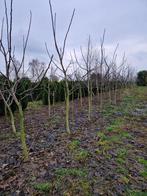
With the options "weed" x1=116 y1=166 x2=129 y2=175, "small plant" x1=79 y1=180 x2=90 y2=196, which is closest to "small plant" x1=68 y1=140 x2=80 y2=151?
"weed" x1=116 y1=166 x2=129 y2=175

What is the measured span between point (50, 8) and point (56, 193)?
168 inches

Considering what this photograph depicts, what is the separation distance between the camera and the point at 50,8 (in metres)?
5.27

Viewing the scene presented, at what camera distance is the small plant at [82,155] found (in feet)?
13.8

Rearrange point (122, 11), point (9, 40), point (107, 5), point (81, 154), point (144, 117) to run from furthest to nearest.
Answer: point (144, 117)
point (122, 11)
point (107, 5)
point (81, 154)
point (9, 40)

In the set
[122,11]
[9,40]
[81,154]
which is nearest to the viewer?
[9,40]

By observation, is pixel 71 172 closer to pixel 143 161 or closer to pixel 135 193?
pixel 135 193

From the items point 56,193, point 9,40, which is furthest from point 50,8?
point 56,193

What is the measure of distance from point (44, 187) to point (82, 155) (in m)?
1.37

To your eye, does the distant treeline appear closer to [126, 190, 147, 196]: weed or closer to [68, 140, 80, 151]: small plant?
[68, 140, 80, 151]: small plant

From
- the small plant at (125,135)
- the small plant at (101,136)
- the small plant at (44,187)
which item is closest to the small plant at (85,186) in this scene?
the small plant at (44,187)

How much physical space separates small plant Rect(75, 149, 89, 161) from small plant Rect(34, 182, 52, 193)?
105cm

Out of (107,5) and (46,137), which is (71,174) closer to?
(46,137)

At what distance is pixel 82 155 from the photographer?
14.3ft

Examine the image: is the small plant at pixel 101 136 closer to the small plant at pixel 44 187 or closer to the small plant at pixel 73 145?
the small plant at pixel 73 145
